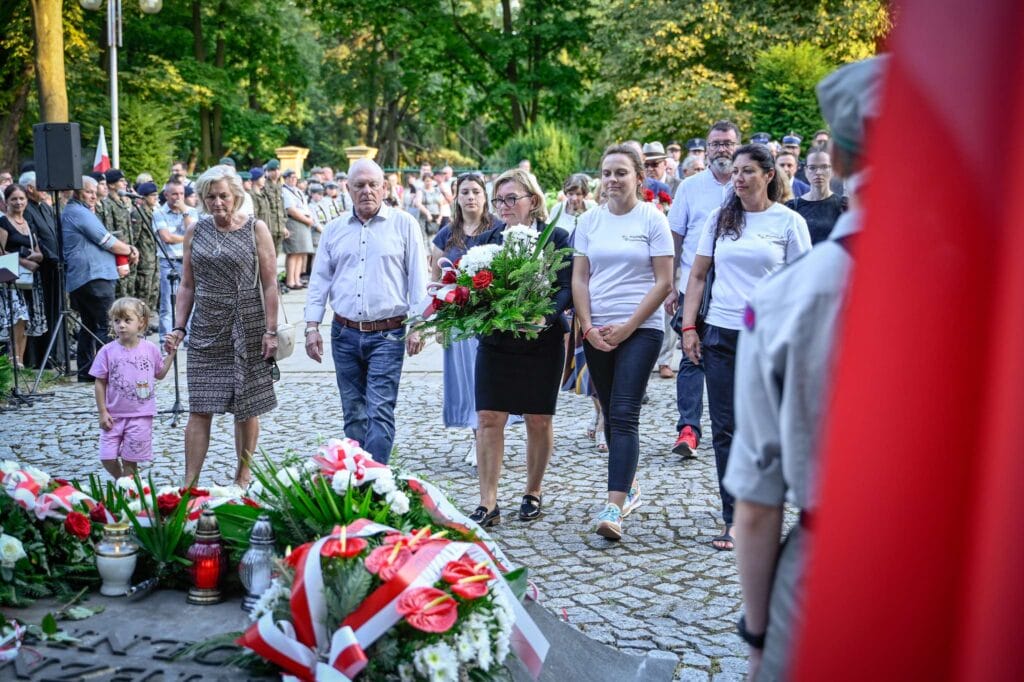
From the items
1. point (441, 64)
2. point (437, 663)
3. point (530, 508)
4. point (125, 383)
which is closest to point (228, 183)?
point (125, 383)

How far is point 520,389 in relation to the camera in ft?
22.1

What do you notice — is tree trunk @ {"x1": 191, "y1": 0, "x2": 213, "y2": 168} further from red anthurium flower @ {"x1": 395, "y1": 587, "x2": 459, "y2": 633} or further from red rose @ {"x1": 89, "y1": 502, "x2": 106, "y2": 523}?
red anthurium flower @ {"x1": 395, "y1": 587, "x2": 459, "y2": 633}

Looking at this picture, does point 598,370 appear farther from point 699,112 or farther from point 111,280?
point 699,112

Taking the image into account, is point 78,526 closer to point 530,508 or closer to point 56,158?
point 530,508

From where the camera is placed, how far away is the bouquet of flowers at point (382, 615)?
3.35 meters

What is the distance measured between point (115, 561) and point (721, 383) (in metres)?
3.35

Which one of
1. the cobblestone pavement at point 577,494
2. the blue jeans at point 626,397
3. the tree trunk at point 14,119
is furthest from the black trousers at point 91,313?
the tree trunk at point 14,119

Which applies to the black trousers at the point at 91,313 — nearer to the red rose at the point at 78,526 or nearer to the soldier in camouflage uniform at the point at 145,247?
the soldier in camouflage uniform at the point at 145,247

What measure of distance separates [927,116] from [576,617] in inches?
171

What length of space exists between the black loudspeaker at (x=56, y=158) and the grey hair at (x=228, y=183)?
5472 millimetres

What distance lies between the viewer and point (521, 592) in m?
4.08

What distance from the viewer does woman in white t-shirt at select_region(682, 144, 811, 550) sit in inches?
245

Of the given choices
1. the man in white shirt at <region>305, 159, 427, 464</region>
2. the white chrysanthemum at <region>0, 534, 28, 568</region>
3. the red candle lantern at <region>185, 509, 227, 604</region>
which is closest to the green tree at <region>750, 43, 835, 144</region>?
the man in white shirt at <region>305, 159, 427, 464</region>

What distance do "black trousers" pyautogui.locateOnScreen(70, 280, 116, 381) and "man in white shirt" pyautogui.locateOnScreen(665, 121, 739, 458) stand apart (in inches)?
269
